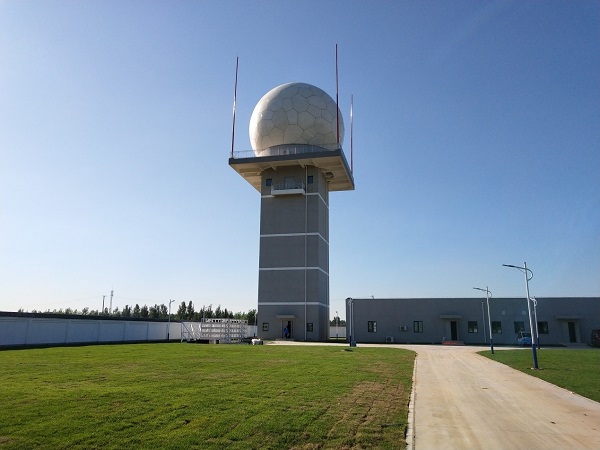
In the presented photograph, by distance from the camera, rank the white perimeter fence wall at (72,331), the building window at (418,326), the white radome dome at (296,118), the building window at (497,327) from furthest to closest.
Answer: the white radome dome at (296,118) → the building window at (418,326) → the building window at (497,327) → the white perimeter fence wall at (72,331)

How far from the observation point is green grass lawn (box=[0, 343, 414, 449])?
7.48m

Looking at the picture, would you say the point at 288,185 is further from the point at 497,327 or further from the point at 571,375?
the point at 571,375

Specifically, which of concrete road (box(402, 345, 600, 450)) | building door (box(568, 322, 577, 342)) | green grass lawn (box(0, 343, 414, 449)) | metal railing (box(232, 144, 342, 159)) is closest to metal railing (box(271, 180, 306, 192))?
metal railing (box(232, 144, 342, 159))

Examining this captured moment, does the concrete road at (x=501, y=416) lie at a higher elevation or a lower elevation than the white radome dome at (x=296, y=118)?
lower

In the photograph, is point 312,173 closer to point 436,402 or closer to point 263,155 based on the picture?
point 263,155

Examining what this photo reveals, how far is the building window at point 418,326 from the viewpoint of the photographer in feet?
162

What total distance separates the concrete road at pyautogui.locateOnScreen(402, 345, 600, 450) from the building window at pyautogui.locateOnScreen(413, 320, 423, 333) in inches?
1316

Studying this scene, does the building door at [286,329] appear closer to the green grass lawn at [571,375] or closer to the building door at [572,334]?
the green grass lawn at [571,375]

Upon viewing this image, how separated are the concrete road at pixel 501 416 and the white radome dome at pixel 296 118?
36925 millimetres

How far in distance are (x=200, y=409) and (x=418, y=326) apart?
4296 cm

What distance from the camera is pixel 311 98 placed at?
165 ft

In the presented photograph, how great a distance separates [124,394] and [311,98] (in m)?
43.3

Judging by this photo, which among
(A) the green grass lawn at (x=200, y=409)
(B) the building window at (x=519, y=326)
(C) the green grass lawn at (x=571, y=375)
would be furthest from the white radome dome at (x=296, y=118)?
(A) the green grass lawn at (x=200, y=409)

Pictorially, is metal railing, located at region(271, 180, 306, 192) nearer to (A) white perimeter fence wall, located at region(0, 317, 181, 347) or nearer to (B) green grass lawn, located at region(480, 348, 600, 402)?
(A) white perimeter fence wall, located at region(0, 317, 181, 347)
